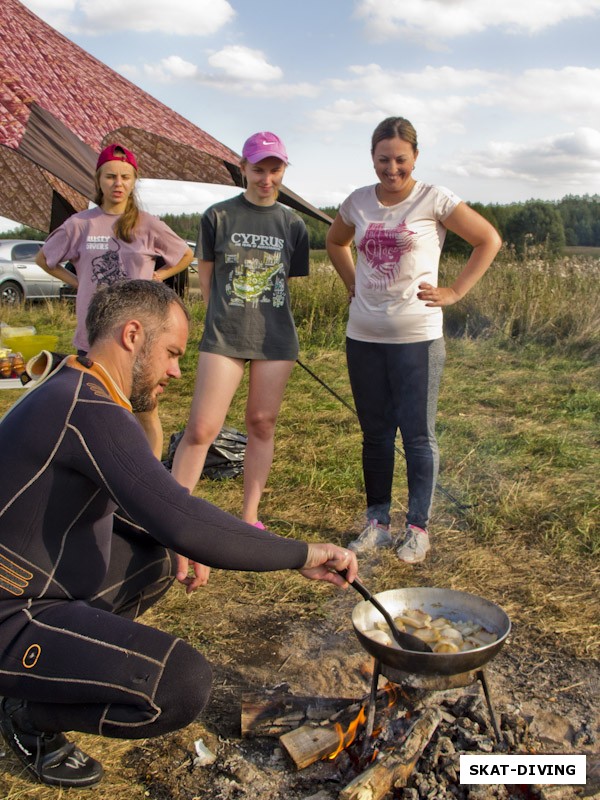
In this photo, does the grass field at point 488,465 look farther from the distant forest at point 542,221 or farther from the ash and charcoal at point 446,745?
the distant forest at point 542,221

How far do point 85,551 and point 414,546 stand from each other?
2.05m

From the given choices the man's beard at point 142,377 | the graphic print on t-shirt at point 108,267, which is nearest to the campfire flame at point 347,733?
the man's beard at point 142,377

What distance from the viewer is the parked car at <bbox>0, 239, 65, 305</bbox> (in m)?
14.9

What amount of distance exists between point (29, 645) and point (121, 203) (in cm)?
287

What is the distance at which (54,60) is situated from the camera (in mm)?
5398

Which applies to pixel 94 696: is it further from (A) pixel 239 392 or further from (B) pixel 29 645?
(A) pixel 239 392

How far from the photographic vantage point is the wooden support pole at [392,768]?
1.98 meters

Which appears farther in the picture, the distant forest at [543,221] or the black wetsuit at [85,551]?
the distant forest at [543,221]

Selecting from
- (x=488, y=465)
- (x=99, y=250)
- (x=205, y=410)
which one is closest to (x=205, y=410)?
(x=205, y=410)

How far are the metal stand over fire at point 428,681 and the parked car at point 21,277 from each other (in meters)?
13.9

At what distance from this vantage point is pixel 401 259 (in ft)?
11.4

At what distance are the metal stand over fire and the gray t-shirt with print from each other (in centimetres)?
186

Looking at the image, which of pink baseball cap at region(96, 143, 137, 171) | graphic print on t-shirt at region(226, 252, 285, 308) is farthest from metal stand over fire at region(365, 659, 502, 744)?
pink baseball cap at region(96, 143, 137, 171)

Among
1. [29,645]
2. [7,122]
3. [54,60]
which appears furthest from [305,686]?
[54,60]
